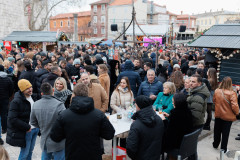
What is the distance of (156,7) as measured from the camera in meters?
54.5

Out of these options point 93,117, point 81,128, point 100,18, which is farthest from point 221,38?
point 100,18

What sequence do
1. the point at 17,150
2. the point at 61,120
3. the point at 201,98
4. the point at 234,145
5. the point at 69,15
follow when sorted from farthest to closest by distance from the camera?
1. the point at 69,15
2. the point at 234,145
3. the point at 17,150
4. the point at 201,98
5. the point at 61,120

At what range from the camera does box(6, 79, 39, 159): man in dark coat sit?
329cm

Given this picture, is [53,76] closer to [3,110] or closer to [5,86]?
[5,86]

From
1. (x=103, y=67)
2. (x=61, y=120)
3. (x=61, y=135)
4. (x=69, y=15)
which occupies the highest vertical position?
(x=69, y=15)

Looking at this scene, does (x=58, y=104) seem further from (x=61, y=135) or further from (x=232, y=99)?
(x=232, y=99)

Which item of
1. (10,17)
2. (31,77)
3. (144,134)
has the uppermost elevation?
(10,17)

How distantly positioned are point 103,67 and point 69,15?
191 feet

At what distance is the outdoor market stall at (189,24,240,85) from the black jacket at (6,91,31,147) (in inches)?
198

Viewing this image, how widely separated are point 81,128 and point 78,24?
5770cm

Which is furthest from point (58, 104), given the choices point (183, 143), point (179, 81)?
point (179, 81)

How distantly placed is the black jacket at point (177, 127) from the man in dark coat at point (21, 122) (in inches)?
84.2

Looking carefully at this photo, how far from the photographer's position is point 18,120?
10.8ft

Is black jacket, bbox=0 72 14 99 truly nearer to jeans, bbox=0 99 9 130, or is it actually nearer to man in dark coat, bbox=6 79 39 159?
jeans, bbox=0 99 9 130
